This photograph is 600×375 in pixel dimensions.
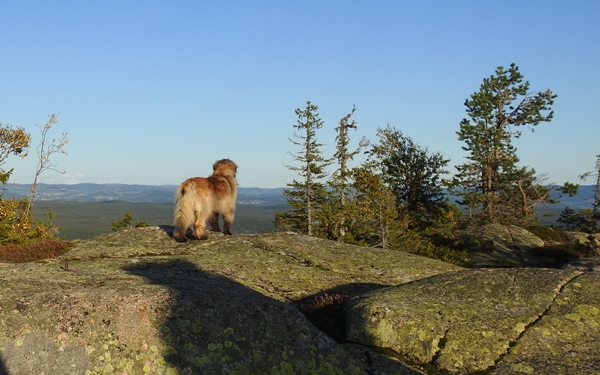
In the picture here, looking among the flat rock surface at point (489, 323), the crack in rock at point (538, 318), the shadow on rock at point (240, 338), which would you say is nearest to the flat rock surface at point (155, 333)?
the shadow on rock at point (240, 338)

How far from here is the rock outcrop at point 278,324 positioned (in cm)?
520

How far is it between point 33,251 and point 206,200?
4676 millimetres

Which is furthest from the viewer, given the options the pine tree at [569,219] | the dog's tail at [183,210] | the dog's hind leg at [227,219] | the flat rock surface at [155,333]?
the pine tree at [569,219]

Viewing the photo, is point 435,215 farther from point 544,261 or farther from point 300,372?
point 300,372

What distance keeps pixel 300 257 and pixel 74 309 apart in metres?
6.48

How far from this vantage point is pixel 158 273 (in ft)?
29.6

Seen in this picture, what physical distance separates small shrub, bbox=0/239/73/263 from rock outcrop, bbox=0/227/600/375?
1402mm

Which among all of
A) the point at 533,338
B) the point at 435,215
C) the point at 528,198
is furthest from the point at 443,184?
the point at 533,338

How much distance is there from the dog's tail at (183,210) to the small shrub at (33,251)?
2.58 meters

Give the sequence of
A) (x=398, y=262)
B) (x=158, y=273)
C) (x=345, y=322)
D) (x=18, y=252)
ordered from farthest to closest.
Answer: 1. (x=398, y=262)
2. (x=18, y=252)
3. (x=158, y=273)
4. (x=345, y=322)

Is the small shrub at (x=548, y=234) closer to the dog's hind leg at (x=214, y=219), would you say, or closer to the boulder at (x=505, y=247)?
the boulder at (x=505, y=247)

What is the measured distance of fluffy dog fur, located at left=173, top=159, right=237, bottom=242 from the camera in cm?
1316

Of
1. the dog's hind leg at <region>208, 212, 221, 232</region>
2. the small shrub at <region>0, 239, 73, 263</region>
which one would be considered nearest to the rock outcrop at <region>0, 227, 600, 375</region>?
the small shrub at <region>0, 239, 73, 263</region>

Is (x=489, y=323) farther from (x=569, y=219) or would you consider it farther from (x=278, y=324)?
(x=569, y=219)
